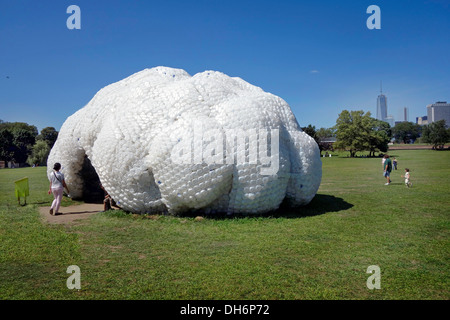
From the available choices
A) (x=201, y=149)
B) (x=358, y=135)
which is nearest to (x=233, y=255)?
(x=201, y=149)

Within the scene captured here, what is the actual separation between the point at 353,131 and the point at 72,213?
52.5 m

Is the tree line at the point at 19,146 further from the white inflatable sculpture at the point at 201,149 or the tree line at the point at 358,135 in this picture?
the white inflatable sculpture at the point at 201,149

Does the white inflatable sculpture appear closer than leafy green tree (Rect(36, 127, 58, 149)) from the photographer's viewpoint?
Yes

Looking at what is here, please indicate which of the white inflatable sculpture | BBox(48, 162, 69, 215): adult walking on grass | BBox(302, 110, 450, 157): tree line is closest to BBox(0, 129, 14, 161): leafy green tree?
BBox(302, 110, 450, 157): tree line

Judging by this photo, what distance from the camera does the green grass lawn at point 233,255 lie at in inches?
178

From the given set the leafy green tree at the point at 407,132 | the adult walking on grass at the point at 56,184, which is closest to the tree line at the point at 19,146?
the adult walking on grass at the point at 56,184

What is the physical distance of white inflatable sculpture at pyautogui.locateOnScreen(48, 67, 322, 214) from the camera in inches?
315

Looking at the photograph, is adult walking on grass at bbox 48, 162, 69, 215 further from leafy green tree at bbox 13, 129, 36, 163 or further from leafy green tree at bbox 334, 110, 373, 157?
leafy green tree at bbox 13, 129, 36, 163

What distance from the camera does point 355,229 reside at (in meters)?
7.69

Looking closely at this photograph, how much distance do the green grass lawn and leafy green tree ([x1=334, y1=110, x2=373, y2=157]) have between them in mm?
47054

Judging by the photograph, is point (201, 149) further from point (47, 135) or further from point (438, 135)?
point (438, 135)

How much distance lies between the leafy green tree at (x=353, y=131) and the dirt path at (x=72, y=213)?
50.1 m
